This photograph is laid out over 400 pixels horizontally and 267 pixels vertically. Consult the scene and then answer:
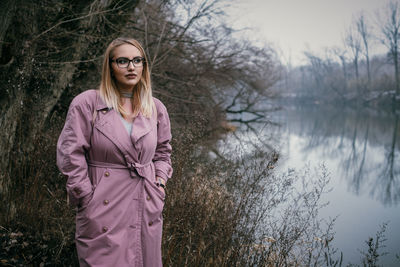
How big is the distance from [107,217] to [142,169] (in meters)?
0.36

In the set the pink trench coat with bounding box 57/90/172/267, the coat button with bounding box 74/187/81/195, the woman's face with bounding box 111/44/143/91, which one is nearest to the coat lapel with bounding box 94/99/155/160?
the pink trench coat with bounding box 57/90/172/267

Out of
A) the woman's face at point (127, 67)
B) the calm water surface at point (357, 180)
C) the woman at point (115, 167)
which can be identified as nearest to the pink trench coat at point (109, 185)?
the woman at point (115, 167)

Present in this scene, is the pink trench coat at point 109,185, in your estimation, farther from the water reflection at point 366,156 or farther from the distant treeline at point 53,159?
the water reflection at point 366,156

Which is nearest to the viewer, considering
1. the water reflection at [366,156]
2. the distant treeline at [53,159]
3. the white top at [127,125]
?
the white top at [127,125]

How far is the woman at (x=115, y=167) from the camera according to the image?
6.45 ft

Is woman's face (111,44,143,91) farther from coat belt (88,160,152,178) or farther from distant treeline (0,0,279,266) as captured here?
distant treeline (0,0,279,266)

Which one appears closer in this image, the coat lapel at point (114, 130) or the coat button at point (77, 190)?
the coat button at point (77, 190)

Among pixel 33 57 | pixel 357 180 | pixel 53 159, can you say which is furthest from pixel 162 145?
pixel 357 180

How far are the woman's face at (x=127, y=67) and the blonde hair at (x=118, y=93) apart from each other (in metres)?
0.03

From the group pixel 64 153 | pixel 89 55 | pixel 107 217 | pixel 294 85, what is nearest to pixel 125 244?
pixel 107 217

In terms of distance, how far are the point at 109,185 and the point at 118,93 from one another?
24.3 inches

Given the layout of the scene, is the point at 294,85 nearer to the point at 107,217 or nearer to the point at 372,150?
the point at 372,150

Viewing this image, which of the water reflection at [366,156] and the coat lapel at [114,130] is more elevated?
the coat lapel at [114,130]

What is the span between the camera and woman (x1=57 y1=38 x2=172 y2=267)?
196 centimetres
